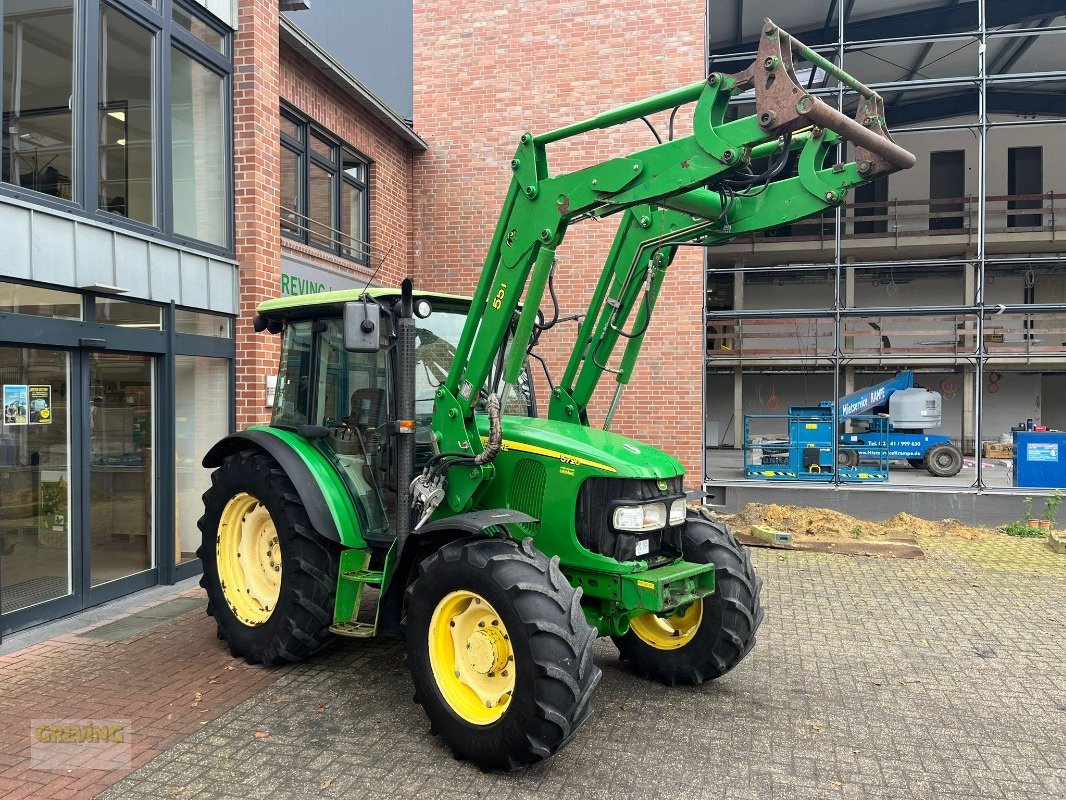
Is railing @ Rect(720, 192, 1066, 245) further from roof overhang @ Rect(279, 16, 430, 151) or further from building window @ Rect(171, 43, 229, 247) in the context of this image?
building window @ Rect(171, 43, 229, 247)

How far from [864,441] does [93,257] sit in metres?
13.1

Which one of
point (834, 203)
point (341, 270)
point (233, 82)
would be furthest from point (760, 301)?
point (834, 203)

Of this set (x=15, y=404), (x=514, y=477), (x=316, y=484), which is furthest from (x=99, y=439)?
(x=514, y=477)

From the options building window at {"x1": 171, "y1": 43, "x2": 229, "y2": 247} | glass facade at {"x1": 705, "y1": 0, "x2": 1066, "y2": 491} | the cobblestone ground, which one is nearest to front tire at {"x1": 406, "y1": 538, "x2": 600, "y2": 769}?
the cobblestone ground

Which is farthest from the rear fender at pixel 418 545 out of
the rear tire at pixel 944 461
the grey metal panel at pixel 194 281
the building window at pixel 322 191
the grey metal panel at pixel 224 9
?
the rear tire at pixel 944 461

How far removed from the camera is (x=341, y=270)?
10250mm

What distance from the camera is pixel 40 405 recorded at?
227 inches

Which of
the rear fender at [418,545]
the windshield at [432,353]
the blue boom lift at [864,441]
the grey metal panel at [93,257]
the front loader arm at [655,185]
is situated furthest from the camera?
the blue boom lift at [864,441]

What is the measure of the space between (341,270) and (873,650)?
7.35m

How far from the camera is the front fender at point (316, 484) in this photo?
15.9 feet

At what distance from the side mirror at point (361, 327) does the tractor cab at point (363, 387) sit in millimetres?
227

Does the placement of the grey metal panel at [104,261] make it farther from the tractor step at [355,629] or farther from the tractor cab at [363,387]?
the tractor step at [355,629]

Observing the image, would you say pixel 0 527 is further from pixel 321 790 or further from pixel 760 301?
pixel 760 301

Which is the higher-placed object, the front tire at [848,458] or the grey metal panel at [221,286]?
the grey metal panel at [221,286]
